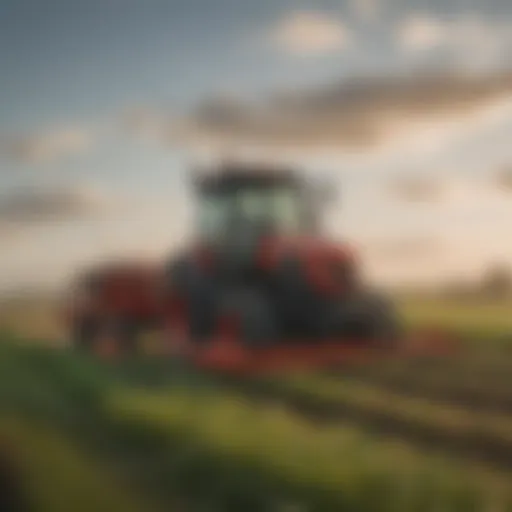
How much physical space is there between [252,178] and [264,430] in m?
0.45

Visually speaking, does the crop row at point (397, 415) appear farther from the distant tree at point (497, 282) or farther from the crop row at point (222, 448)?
the distant tree at point (497, 282)

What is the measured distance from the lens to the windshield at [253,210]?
1.73 meters

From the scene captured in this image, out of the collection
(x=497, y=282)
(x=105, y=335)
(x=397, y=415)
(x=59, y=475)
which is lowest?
(x=59, y=475)

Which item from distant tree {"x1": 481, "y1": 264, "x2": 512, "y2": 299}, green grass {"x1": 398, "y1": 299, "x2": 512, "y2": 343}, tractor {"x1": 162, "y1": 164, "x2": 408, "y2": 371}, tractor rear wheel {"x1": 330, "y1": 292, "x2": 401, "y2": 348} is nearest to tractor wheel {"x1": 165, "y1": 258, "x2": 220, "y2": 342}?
tractor {"x1": 162, "y1": 164, "x2": 408, "y2": 371}

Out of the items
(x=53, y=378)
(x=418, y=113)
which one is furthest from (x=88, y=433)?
(x=418, y=113)

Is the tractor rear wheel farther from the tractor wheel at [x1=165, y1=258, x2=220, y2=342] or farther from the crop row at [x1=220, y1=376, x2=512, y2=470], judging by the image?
the tractor wheel at [x1=165, y1=258, x2=220, y2=342]

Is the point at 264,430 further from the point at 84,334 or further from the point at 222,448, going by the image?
the point at 84,334

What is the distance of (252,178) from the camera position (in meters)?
1.74

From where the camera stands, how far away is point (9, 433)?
176 centimetres

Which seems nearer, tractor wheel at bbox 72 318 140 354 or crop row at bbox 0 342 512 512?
crop row at bbox 0 342 512 512

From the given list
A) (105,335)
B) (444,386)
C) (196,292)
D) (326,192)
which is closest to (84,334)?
(105,335)

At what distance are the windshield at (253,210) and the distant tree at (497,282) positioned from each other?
1.12 feet

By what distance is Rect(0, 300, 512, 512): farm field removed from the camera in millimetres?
1630

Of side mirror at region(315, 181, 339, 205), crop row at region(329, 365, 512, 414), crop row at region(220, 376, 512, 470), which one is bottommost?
crop row at region(220, 376, 512, 470)
